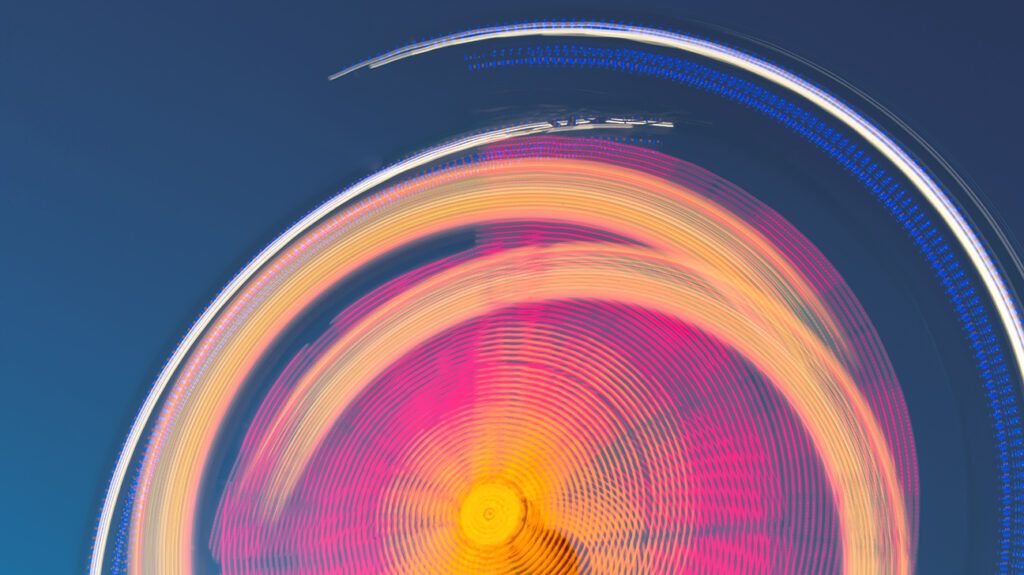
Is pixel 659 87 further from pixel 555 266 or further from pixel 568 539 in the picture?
pixel 568 539

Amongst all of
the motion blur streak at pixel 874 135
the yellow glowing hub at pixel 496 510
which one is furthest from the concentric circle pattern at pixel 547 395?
the motion blur streak at pixel 874 135

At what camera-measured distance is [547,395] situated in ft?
3.21

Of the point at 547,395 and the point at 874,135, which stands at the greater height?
the point at 874,135

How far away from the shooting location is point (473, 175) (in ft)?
3.24

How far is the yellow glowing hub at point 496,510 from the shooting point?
3.17 feet

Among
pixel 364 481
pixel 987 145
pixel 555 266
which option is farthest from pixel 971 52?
pixel 364 481

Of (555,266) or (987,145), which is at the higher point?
(987,145)

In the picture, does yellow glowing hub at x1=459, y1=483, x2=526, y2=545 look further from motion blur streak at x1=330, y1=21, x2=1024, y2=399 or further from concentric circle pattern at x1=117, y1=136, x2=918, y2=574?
motion blur streak at x1=330, y1=21, x2=1024, y2=399

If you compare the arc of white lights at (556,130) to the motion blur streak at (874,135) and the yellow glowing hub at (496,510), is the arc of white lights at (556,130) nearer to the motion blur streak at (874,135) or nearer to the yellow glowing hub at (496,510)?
the motion blur streak at (874,135)

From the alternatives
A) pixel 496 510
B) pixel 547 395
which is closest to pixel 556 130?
pixel 547 395

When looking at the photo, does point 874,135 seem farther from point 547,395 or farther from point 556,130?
point 547,395

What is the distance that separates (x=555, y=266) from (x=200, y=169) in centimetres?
65

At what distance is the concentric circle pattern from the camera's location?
0.92 m

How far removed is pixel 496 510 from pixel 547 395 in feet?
0.57
